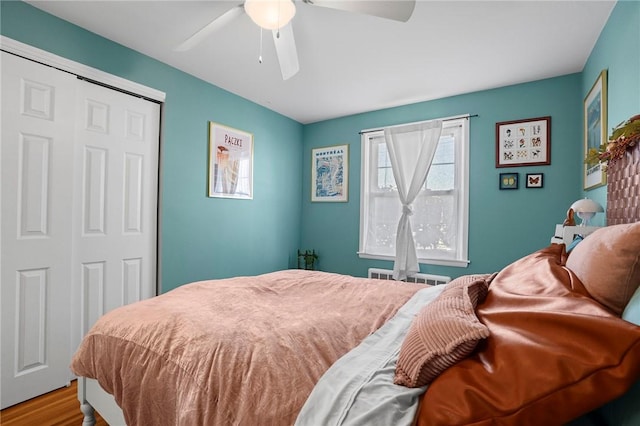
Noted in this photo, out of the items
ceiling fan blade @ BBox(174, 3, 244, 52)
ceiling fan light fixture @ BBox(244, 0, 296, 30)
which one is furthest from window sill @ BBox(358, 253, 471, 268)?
ceiling fan blade @ BBox(174, 3, 244, 52)

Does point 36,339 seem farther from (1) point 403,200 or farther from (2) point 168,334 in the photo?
(1) point 403,200

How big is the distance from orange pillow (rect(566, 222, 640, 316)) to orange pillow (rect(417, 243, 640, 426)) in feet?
0.20

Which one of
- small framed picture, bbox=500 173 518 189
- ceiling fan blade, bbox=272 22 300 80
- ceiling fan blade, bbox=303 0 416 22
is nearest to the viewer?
ceiling fan blade, bbox=303 0 416 22

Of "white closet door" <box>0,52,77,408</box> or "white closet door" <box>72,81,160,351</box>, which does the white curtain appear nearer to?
"white closet door" <box>72,81,160,351</box>

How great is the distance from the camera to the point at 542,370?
0.64 m

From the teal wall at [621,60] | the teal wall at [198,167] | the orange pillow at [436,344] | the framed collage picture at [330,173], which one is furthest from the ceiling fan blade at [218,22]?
the framed collage picture at [330,173]

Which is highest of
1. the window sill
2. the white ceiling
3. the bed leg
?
the white ceiling

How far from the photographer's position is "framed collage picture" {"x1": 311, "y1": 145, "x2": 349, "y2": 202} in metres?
4.03

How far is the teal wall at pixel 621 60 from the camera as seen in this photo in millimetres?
1566

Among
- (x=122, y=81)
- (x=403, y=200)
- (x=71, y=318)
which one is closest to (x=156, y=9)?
(x=122, y=81)

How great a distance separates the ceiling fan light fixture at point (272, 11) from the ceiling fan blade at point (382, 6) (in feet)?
0.58

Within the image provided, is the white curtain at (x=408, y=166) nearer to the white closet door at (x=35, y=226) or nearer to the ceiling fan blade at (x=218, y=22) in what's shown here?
the ceiling fan blade at (x=218, y=22)

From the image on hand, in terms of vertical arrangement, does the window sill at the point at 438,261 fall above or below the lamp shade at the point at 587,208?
below

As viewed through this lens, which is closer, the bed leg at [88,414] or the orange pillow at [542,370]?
the orange pillow at [542,370]
